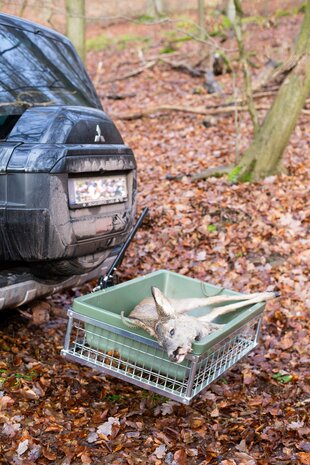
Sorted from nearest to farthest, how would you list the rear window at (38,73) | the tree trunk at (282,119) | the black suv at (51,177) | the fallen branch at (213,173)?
the black suv at (51,177)
the rear window at (38,73)
the tree trunk at (282,119)
the fallen branch at (213,173)

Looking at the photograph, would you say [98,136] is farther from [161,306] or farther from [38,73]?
[161,306]

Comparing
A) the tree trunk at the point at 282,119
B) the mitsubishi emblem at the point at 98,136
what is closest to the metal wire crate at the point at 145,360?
the mitsubishi emblem at the point at 98,136

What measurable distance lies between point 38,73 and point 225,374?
283 cm

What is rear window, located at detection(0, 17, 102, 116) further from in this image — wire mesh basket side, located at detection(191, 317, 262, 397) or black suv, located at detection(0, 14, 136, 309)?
wire mesh basket side, located at detection(191, 317, 262, 397)

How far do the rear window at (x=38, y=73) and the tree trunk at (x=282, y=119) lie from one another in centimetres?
345

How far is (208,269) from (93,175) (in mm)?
2510

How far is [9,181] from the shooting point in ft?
11.6

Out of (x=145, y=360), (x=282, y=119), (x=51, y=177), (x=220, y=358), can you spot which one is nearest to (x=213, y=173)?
(x=282, y=119)

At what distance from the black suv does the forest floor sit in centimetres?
75

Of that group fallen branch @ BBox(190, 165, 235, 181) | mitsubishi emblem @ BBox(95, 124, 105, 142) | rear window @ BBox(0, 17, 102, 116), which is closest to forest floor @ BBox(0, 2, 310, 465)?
fallen branch @ BBox(190, 165, 235, 181)

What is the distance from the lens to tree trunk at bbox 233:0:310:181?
7.53 meters

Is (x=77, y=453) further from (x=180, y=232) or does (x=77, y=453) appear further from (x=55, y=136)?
(x=180, y=232)

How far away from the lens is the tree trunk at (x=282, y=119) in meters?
7.53

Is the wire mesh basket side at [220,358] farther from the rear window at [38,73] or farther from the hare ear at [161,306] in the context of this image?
the rear window at [38,73]
